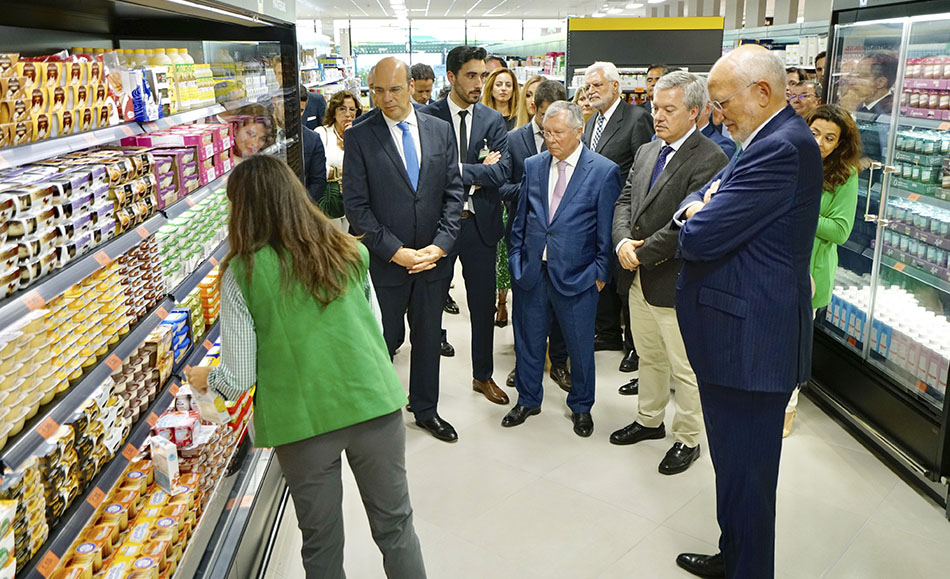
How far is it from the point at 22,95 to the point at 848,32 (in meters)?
4.27

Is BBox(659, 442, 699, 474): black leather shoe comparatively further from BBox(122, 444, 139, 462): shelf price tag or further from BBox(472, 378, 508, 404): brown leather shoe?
BBox(122, 444, 139, 462): shelf price tag

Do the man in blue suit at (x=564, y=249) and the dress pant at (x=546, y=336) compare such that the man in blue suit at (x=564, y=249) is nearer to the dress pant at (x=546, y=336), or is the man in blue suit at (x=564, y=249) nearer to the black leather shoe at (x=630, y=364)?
the dress pant at (x=546, y=336)

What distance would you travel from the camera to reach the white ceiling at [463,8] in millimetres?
20703

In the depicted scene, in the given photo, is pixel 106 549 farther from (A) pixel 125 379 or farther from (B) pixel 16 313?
(B) pixel 16 313

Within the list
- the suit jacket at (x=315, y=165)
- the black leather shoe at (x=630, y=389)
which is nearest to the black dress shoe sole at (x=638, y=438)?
the black leather shoe at (x=630, y=389)

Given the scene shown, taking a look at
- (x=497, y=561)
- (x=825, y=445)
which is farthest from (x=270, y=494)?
(x=825, y=445)

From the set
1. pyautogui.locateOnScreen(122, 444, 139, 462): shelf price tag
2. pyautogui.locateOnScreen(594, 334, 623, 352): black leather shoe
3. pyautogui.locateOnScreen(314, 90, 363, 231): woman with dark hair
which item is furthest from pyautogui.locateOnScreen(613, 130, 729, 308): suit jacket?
pyautogui.locateOnScreen(314, 90, 363, 231): woman with dark hair

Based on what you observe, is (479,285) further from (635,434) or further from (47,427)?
(47,427)

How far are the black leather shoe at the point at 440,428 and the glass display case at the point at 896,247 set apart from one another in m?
2.13

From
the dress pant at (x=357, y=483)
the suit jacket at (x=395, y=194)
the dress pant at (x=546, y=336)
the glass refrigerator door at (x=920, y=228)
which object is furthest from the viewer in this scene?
the dress pant at (x=546, y=336)

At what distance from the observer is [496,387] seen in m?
4.50

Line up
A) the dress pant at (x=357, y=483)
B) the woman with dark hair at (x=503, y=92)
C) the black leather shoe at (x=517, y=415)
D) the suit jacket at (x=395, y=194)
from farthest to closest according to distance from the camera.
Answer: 1. the woman with dark hair at (x=503, y=92)
2. the black leather shoe at (x=517, y=415)
3. the suit jacket at (x=395, y=194)
4. the dress pant at (x=357, y=483)

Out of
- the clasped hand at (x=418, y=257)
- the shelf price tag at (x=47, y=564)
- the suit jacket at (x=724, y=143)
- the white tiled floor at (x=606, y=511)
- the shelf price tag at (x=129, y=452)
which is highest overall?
the suit jacket at (x=724, y=143)

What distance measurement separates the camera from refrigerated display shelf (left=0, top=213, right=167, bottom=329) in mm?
1524
